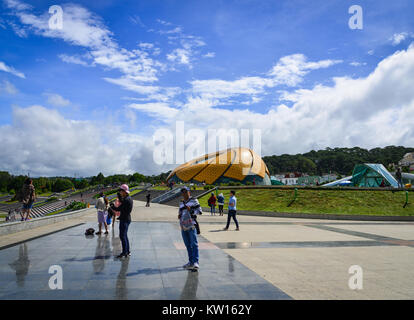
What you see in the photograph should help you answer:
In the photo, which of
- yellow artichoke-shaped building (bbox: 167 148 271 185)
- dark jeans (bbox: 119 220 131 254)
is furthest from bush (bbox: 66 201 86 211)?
yellow artichoke-shaped building (bbox: 167 148 271 185)

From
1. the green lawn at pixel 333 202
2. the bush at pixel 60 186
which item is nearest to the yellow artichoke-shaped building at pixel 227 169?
the green lawn at pixel 333 202

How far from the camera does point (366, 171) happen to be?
41438mm

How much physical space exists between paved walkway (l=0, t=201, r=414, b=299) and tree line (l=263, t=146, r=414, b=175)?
370ft

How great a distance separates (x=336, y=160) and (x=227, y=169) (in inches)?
2725

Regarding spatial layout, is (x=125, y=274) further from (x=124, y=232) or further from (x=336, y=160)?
(x=336, y=160)

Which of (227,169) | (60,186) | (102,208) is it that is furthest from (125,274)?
(60,186)

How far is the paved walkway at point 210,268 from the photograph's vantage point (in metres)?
4.35

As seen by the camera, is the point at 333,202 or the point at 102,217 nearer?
the point at 102,217

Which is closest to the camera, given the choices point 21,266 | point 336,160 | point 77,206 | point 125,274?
point 125,274

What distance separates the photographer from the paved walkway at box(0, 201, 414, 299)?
14.3 ft

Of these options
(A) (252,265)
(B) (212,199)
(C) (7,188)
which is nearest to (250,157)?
(B) (212,199)

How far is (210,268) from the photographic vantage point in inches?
227

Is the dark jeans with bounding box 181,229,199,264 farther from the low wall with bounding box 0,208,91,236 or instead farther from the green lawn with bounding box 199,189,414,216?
the green lawn with bounding box 199,189,414,216
